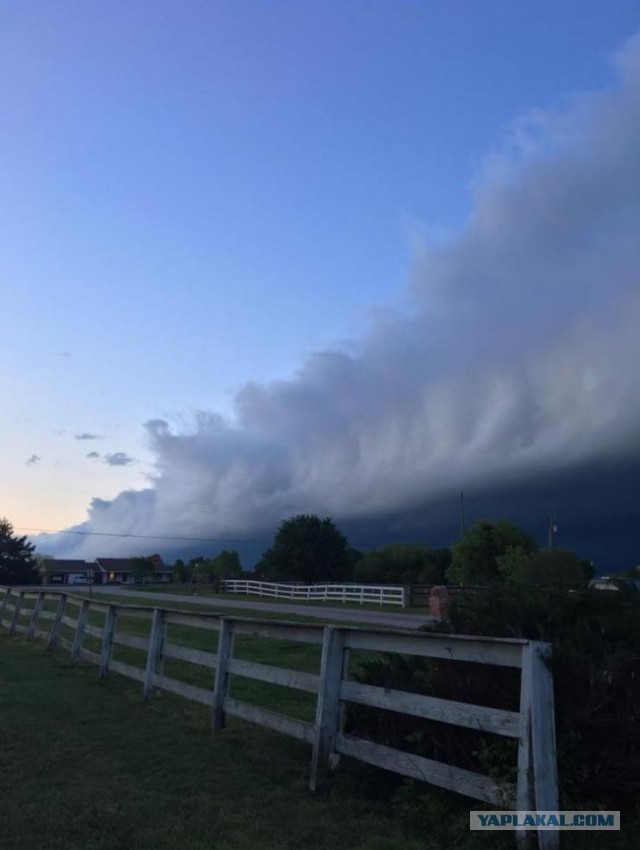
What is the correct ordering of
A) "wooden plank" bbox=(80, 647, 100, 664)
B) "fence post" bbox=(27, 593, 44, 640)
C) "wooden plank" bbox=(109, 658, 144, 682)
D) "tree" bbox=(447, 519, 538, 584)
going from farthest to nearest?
"tree" bbox=(447, 519, 538, 584) < "fence post" bbox=(27, 593, 44, 640) < "wooden plank" bbox=(80, 647, 100, 664) < "wooden plank" bbox=(109, 658, 144, 682)

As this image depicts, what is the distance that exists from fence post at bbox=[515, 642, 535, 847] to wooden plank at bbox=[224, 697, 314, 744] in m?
2.44

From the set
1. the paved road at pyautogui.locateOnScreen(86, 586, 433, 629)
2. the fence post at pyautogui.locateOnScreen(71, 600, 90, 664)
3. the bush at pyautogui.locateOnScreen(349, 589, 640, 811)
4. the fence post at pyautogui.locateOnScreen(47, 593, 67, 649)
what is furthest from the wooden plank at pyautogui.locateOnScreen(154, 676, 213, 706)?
the fence post at pyautogui.locateOnScreen(47, 593, 67, 649)

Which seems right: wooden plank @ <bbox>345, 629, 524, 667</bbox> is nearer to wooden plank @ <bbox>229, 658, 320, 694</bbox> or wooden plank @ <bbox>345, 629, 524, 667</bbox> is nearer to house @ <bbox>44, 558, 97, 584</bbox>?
wooden plank @ <bbox>229, 658, 320, 694</bbox>

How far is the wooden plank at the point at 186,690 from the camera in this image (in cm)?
912

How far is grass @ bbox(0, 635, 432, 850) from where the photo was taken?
17.6 feet

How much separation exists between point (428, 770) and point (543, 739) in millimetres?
1094

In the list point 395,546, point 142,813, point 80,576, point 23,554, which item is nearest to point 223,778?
point 142,813

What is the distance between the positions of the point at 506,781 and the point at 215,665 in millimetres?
4607

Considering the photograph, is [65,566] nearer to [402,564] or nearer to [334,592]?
[402,564]

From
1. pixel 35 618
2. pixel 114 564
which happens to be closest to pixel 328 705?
pixel 35 618

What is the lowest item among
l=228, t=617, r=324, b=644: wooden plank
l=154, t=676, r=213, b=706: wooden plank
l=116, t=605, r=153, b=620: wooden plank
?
l=154, t=676, r=213, b=706: wooden plank

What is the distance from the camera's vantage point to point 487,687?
18.9 ft

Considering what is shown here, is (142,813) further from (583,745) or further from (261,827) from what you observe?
(583,745)

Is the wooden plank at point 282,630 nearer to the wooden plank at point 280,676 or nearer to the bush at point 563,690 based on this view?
the wooden plank at point 280,676
